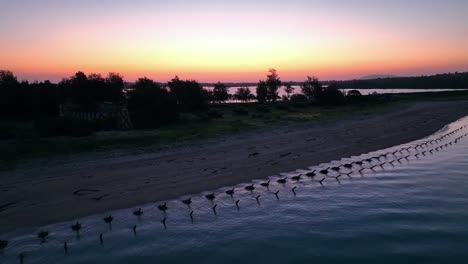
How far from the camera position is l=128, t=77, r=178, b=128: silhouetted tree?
1229 inches

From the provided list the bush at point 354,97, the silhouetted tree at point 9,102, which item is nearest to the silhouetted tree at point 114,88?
the silhouetted tree at point 9,102

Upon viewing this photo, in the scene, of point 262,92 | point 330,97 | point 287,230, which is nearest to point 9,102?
point 287,230

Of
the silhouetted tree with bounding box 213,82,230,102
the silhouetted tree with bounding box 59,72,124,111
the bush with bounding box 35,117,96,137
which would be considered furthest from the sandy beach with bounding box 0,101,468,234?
the silhouetted tree with bounding box 213,82,230,102

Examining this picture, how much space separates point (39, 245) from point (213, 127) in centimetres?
2134

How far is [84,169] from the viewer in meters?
17.8

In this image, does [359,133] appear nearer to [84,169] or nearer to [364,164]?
[364,164]

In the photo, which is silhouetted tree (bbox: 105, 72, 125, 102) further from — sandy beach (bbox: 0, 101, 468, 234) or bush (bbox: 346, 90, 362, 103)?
bush (bbox: 346, 90, 362, 103)

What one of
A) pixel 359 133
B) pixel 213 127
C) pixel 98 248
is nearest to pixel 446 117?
pixel 359 133

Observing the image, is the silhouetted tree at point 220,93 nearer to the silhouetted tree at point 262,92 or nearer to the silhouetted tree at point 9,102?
the silhouetted tree at point 262,92

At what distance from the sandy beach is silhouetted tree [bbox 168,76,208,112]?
49.9 ft

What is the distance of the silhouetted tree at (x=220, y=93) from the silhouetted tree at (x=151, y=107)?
1156 inches

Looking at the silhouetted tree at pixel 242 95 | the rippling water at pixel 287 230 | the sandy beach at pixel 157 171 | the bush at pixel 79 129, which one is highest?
the silhouetted tree at pixel 242 95

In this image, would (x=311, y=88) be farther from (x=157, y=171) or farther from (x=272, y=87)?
(x=157, y=171)

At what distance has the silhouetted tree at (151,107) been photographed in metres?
31.2
